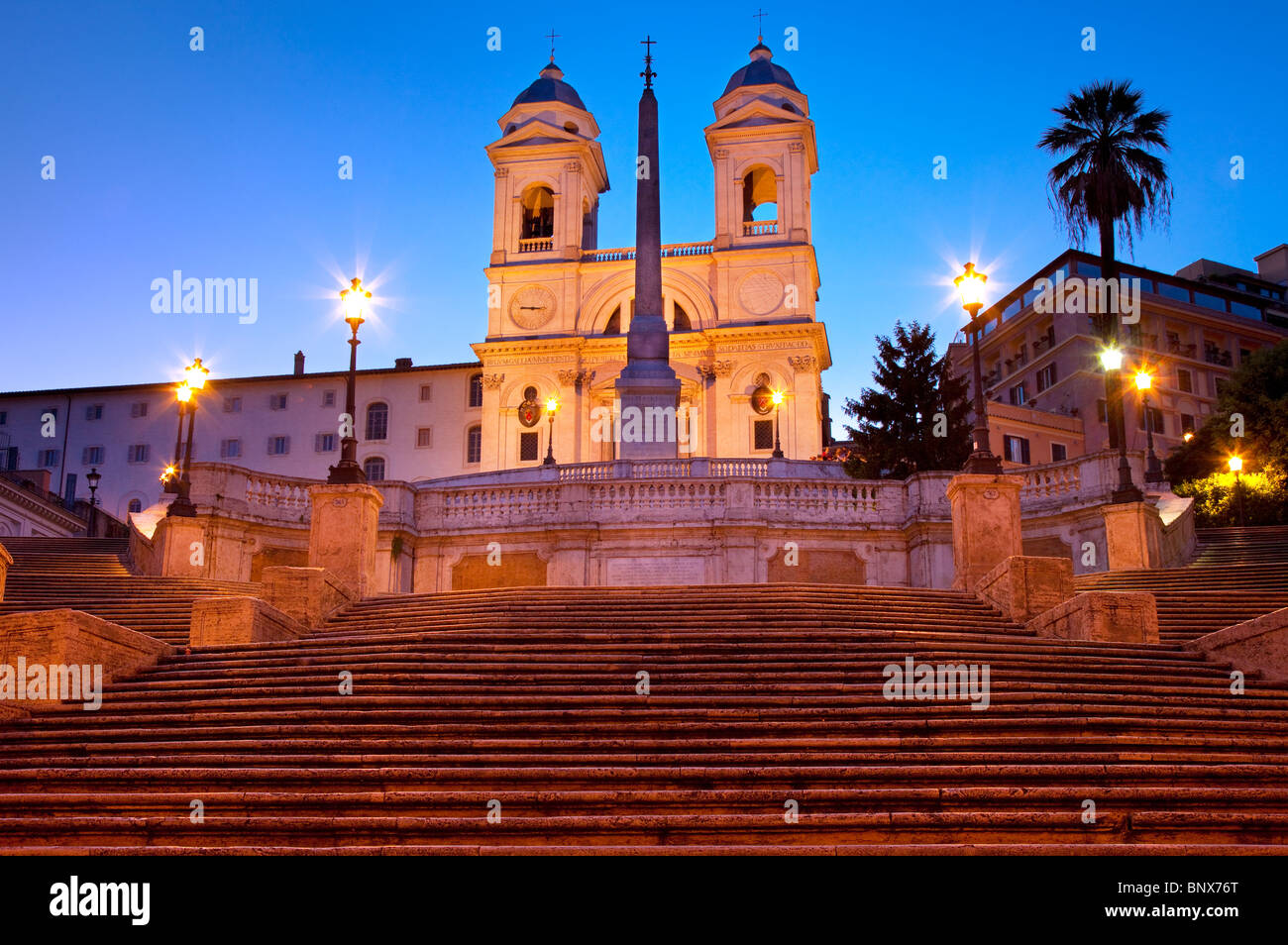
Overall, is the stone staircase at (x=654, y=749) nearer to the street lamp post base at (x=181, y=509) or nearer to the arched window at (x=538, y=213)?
the street lamp post base at (x=181, y=509)

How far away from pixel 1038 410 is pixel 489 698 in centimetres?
6090

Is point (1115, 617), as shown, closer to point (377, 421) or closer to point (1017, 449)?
point (1017, 449)

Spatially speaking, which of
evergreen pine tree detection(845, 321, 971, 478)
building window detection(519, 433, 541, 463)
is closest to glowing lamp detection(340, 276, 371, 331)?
evergreen pine tree detection(845, 321, 971, 478)

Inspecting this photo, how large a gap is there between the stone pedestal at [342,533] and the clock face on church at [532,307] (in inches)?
1812

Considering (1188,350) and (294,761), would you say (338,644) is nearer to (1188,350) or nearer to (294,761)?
(294,761)

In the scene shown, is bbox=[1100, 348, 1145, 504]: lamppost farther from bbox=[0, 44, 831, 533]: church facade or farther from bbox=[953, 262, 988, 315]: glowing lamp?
bbox=[0, 44, 831, 533]: church facade

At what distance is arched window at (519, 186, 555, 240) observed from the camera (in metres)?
65.9

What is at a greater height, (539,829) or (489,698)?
(489,698)

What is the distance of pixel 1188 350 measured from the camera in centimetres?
6994

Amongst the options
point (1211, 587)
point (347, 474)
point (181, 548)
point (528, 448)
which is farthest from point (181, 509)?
point (528, 448)

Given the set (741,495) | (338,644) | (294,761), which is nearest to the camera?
(294,761)

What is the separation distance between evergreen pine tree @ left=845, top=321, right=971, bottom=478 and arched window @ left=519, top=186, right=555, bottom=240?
28.3 m
